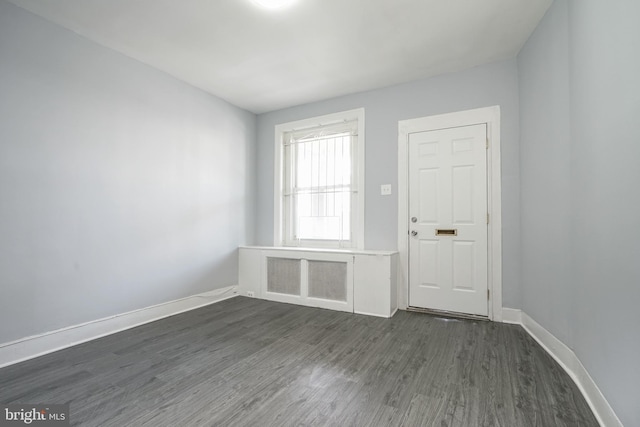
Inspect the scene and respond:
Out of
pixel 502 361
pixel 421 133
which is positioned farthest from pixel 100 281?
pixel 421 133

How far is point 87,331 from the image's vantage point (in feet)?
8.18

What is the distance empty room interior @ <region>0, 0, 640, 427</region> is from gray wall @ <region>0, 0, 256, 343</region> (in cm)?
2

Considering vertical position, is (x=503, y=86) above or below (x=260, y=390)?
above

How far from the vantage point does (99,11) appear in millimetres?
2244

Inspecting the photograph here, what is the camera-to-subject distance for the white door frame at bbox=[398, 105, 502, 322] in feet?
9.57

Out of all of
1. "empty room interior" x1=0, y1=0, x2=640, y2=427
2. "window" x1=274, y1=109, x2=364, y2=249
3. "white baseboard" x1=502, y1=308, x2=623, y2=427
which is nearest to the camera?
"white baseboard" x1=502, y1=308, x2=623, y2=427

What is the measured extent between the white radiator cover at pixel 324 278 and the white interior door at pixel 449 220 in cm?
37

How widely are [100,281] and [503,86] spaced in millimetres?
4416

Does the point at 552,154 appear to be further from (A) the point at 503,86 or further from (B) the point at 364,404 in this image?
(B) the point at 364,404

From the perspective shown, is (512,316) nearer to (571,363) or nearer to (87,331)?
(571,363)

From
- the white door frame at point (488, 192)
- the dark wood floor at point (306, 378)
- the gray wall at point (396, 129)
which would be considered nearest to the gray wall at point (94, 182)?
the dark wood floor at point (306, 378)
